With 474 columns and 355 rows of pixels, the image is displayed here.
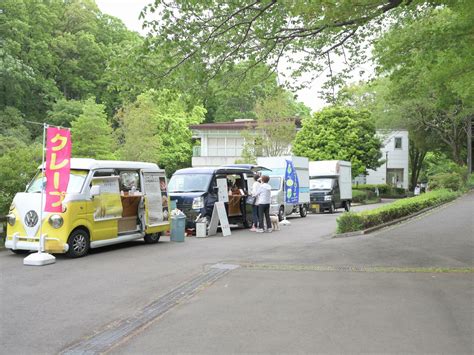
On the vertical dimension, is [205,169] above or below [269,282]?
above

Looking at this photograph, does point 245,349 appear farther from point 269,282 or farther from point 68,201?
point 68,201

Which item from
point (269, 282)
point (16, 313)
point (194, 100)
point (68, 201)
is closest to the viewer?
point (16, 313)

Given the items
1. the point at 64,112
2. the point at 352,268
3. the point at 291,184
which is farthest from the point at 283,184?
the point at 64,112

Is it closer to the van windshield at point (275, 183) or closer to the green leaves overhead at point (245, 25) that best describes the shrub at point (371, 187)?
the van windshield at point (275, 183)

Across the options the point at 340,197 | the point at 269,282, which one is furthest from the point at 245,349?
the point at 340,197

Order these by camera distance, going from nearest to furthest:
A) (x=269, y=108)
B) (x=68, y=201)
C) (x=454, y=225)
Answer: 1. (x=68, y=201)
2. (x=454, y=225)
3. (x=269, y=108)

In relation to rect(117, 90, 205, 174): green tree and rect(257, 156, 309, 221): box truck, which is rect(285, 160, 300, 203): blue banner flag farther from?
rect(117, 90, 205, 174): green tree

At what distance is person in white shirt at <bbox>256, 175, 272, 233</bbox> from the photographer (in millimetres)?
16188

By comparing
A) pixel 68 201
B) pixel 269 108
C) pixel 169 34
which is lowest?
pixel 68 201

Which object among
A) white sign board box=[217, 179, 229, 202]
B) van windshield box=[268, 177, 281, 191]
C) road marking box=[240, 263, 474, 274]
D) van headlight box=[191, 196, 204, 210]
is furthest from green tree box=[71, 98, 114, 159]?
road marking box=[240, 263, 474, 274]

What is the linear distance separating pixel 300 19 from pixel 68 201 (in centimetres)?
652

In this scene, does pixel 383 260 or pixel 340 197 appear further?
pixel 340 197

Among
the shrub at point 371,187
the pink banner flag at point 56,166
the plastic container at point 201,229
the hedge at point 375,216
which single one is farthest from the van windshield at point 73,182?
the shrub at point 371,187

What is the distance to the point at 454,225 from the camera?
16.5m
